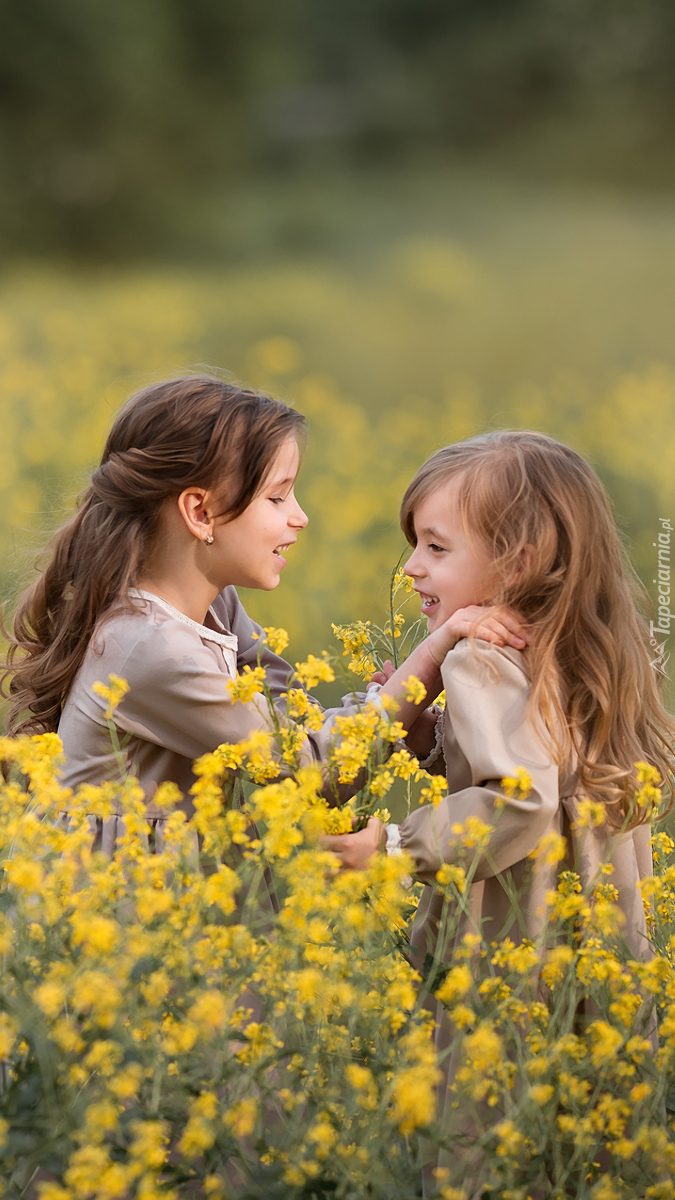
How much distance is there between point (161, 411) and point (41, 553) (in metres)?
0.34

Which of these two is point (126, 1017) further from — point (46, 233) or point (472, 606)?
point (46, 233)

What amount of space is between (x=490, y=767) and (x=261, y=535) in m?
0.56

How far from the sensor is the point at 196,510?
4.87 feet

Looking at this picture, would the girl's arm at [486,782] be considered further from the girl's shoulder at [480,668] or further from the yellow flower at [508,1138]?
the yellow flower at [508,1138]

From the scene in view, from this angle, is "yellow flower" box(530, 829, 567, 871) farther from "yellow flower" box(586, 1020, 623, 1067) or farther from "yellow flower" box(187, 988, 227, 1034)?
"yellow flower" box(187, 988, 227, 1034)

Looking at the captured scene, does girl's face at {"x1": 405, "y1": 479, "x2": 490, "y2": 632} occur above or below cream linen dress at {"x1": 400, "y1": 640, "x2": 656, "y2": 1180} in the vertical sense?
above

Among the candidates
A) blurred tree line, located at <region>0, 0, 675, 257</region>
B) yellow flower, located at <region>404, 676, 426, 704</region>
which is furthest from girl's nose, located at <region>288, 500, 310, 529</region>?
blurred tree line, located at <region>0, 0, 675, 257</region>

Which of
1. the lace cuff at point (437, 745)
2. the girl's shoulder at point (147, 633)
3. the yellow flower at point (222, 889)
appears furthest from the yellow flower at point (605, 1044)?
the girl's shoulder at point (147, 633)

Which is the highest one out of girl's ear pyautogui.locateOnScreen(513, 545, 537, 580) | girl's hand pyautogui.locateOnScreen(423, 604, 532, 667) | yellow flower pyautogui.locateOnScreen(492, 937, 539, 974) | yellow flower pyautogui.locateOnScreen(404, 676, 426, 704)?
girl's ear pyautogui.locateOnScreen(513, 545, 537, 580)

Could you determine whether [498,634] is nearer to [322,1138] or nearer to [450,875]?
[450,875]

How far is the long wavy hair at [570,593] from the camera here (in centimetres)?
125

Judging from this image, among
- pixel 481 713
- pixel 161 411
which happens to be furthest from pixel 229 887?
pixel 161 411

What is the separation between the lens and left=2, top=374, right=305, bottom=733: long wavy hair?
4.81 ft

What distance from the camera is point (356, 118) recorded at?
3207 millimetres
